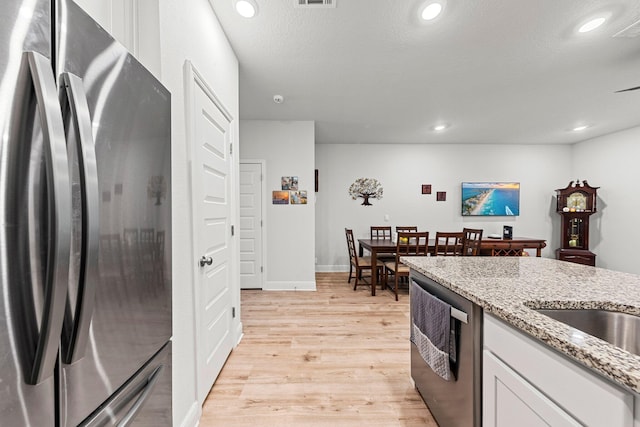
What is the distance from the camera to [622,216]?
4.67m

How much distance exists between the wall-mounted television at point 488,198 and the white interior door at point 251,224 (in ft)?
13.8

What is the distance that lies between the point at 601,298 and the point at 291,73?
2.77 meters

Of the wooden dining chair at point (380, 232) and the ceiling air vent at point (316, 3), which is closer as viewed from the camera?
the ceiling air vent at point (316, 3)

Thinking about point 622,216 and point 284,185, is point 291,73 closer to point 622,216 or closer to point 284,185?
point 284,185

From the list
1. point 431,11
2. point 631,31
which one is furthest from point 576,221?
point 431,11

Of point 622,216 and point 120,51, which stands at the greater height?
point 120,51

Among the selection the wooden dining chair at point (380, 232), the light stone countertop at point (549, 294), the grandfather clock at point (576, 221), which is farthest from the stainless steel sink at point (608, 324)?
the grandfather clock at point (576, 221)

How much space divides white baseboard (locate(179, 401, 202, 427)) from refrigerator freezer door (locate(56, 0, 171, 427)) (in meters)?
0.82

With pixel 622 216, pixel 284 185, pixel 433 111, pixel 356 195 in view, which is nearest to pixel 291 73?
pixel 284 185

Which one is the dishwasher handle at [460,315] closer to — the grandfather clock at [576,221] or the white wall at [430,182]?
the white wall at [430,182]

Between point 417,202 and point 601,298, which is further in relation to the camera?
point 417,202

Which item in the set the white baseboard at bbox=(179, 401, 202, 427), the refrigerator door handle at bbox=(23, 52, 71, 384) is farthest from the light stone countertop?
the white baseboard at bbox=(179, 401, 202, 427)

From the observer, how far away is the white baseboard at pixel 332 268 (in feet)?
17.8

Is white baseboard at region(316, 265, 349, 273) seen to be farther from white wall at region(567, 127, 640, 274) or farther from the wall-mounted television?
white wall at region(567, 127, 640, 274)
